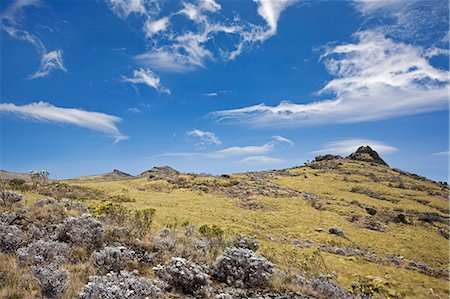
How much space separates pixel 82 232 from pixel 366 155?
108 m

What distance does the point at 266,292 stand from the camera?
8.23 m

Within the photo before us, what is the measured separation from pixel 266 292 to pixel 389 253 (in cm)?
2473

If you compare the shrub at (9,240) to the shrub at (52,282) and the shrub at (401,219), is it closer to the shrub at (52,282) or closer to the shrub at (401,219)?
the shrub at (52,282)

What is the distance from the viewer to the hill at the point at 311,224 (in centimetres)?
1453

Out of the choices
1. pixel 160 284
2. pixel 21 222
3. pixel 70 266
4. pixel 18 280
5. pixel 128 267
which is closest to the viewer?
pixel 18 280

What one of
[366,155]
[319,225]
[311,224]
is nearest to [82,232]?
[311,224]

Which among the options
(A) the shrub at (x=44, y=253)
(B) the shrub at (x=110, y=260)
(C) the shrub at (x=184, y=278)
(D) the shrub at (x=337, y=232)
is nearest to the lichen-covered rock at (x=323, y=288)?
(C) the shrub at (x=184, y=278)

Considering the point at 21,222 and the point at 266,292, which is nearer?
the point at 266,292

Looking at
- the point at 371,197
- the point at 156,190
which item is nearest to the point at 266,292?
the point at 156,190

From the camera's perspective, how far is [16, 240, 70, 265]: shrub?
725cm

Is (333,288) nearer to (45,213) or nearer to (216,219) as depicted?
(45,213)

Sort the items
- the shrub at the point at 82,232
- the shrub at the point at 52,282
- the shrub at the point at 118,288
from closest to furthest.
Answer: the shrub at the point at 118,288 → the shrub at the point at 52,282 → the shrub at the point at 82,232

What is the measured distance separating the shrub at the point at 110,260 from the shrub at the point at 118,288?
1.41 metres

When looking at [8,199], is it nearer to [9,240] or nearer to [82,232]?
[82,232]
